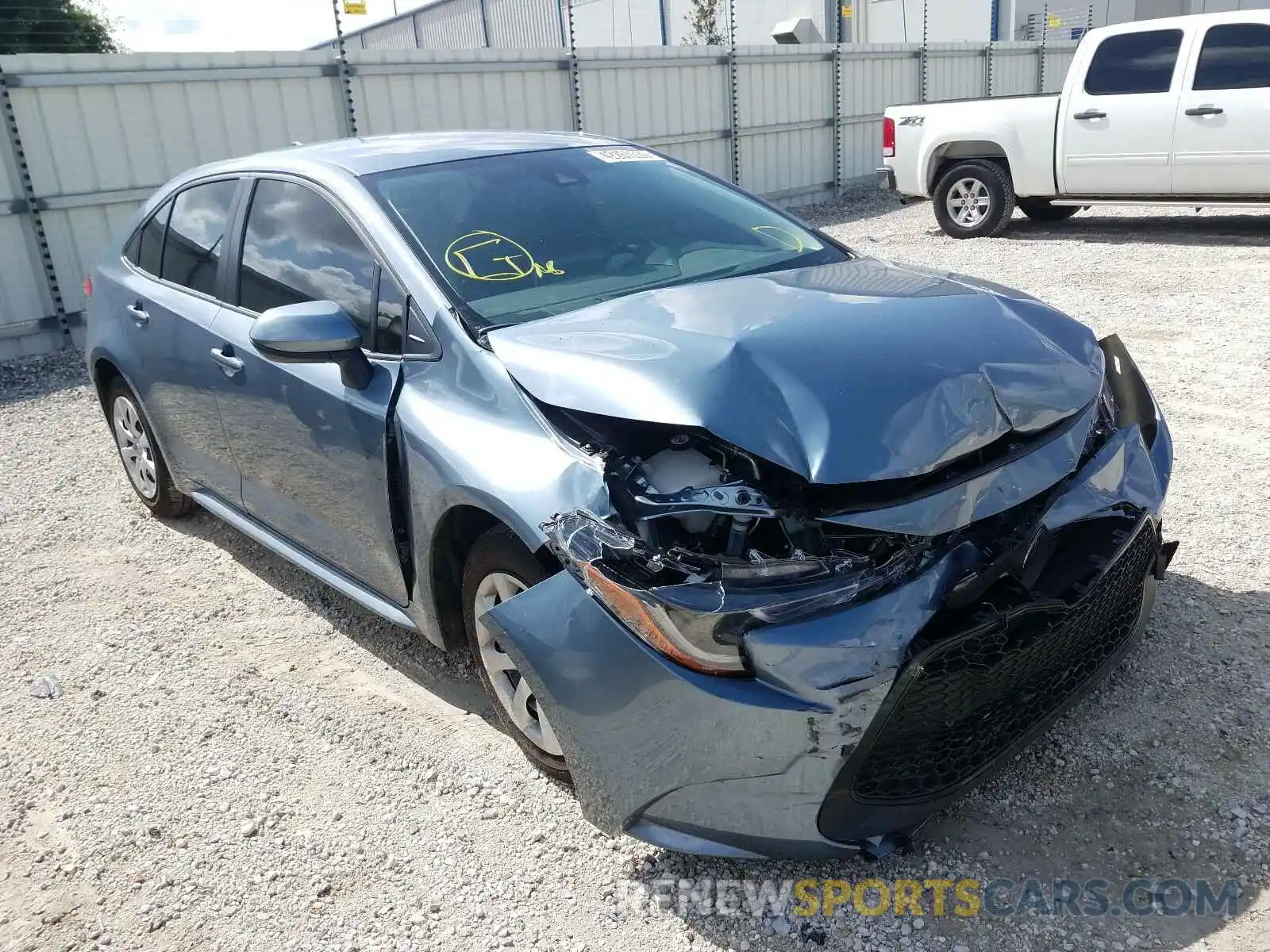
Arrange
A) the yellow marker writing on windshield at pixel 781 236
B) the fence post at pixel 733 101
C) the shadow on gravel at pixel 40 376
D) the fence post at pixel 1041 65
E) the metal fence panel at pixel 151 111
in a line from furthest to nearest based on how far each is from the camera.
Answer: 1. the fence post at pixel 1041 65
2. the fence post at pixel 733 101
3. the metal fence panel at pixel 151 111
4. the shadow on gravel at pixel 40 376
5. the yellow marker writing on windshield at pixel 781 236

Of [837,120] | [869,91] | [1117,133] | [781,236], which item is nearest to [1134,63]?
[1117,133]

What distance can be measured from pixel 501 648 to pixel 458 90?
1003 cm

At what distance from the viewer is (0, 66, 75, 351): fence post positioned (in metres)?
8.48

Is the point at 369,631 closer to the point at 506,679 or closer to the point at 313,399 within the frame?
the point at 313,399

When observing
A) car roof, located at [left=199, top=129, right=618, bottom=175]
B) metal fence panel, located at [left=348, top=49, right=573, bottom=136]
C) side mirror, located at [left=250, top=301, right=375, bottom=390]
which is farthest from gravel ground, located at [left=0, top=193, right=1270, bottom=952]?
metal fence panel, located at [left=348, top=49, right=573, bottom=136]

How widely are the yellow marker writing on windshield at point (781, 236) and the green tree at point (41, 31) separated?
7.55m

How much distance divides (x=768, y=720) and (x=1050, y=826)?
3.05ft

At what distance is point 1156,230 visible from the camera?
36.0 ft

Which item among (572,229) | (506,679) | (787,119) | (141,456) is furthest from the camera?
(787,119)

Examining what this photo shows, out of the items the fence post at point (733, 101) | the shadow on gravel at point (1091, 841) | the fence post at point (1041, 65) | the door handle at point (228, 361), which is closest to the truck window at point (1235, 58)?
the fence post at point (733, 101)

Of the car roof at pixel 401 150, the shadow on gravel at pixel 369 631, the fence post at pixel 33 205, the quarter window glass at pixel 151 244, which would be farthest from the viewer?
the fence post at pixel 33 205

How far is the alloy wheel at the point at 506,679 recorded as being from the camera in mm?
2744

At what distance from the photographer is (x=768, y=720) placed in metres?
2.15

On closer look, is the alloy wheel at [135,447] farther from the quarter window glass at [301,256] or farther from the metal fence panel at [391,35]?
the metal fence panel at [391,35]
